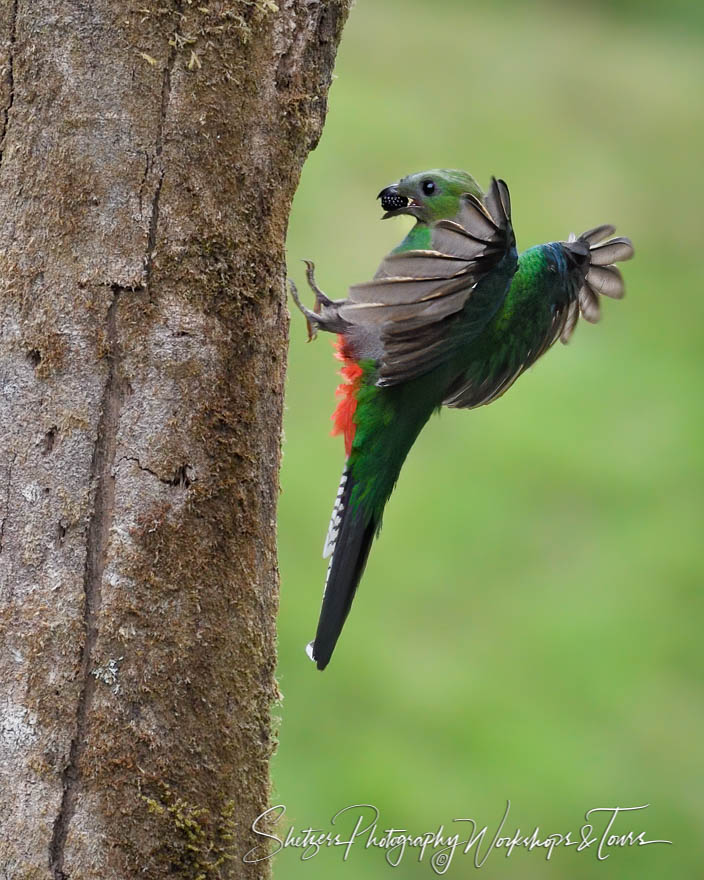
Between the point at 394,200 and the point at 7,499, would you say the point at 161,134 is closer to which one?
the point at 7,499

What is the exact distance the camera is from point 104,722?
7.59 feet

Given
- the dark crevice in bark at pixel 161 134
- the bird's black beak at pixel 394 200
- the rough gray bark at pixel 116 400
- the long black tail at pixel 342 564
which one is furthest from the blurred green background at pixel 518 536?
the dark crevice in bark at pixel 161 134

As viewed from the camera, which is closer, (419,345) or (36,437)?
(36,437)

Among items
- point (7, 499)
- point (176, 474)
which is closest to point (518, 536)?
point (176, 474)

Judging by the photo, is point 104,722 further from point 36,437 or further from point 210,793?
point 36,437

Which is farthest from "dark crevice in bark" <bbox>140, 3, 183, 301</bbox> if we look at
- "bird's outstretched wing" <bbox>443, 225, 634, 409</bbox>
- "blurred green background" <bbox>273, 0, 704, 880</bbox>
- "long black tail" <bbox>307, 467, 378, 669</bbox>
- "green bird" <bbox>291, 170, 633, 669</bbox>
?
"blurred green background" <bbox>273, 0, 704, 880</bbox>

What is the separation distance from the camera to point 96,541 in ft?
7.66

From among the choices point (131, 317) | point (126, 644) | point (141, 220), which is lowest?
point (126, 644)

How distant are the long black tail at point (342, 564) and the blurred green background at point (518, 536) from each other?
4.31 feet

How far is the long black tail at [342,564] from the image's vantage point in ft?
9.70

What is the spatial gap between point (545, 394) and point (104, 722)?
17.3 feet

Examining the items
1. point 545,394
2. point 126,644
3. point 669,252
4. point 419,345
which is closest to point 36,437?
point 126,644

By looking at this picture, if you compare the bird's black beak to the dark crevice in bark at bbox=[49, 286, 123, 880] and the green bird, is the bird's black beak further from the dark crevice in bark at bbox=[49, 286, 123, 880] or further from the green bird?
the dark crevice in bark at bbox=[49, 286, 123, 880]

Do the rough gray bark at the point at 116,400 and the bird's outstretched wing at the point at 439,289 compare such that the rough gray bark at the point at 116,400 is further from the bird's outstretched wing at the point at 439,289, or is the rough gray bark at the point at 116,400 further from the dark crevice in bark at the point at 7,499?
the bird's outstretched wing at the point at 439,289
